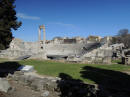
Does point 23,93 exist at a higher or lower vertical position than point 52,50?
lower

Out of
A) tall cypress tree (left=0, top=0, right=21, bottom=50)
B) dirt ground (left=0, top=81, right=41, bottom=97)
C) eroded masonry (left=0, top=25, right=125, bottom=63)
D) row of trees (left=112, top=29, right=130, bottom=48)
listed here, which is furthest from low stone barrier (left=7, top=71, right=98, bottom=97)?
row of trees (left=112, top=29, right=130, bottom=48)

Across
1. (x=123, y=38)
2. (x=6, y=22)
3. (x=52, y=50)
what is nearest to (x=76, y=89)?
(x=6, y=22)

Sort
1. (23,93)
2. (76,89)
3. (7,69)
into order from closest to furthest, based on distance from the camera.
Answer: (76,89), (23,93), (7,69)

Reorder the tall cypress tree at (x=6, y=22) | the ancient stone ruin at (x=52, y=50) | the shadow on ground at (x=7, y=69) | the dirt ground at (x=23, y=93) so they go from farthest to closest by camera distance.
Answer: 1. the ancient stone ruin at (x=52, y=50)
2. the shadow on ground at (x=7, y=69)
3. the tall cypress tree at (x=6, y=22)
4. the dirt ground at (x=23, y=93)

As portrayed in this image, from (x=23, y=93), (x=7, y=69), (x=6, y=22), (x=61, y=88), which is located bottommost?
(x=23, y=93)

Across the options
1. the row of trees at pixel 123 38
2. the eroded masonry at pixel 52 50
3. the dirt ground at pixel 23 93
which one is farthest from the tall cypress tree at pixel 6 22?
the row of trees at pixel 123 38

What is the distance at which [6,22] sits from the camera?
11242 mm

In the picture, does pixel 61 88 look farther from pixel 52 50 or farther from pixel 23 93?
pixel 52 50

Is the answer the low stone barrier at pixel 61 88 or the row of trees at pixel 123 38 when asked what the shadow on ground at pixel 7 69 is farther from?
the row of trees at pixel 123 38

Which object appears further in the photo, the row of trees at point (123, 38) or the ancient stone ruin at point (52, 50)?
the row of trees at point (123, 38)

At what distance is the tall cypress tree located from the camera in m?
10.9

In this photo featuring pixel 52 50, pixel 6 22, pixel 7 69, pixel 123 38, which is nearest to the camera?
pixel 6 22

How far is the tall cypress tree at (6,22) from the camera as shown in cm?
1088

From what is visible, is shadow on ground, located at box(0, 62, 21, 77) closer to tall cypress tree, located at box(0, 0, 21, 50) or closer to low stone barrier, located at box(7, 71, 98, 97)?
low stone barrier, located at box(7, 71, 98, 97)
